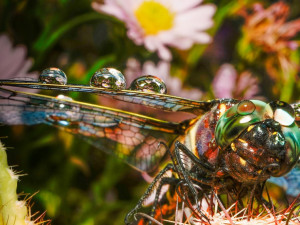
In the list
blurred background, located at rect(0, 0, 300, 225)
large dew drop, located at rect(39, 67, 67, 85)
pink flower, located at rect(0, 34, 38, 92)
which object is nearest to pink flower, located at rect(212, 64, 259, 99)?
blurred background, located at rect(0, 0, 300, 225)

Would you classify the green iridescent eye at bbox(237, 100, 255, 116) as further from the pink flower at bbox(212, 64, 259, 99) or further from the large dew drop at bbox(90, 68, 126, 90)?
the pink flower at bbox(212, 64, 259, 99)

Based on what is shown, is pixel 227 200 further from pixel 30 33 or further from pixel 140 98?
pixel 30 33

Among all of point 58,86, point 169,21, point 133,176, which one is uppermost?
point 169,21

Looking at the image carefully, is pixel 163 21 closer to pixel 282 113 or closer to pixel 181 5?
pixel 181 5

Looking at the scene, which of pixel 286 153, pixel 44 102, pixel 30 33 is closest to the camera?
pixel 286 153

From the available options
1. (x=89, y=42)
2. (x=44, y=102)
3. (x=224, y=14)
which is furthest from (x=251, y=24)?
(x=44, y=102)

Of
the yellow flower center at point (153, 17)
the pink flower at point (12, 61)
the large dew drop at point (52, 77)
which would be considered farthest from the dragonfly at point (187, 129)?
the yellow flower center at point (153, 17)

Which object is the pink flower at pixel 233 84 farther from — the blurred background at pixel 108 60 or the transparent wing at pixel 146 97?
the transparent wing at pixel 146 97
